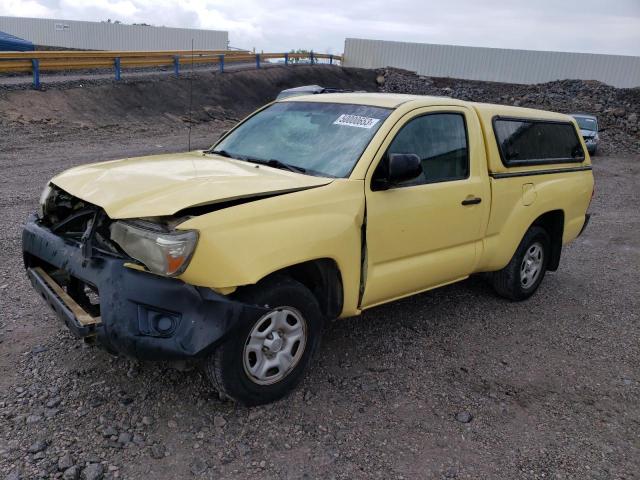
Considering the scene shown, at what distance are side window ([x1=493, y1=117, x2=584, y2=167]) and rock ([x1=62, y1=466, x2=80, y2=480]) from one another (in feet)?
12.4

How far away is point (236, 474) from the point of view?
2885 millimetres

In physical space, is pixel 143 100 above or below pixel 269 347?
above

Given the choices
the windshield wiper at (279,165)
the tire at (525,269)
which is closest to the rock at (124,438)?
the windshield wiper at (279,165)

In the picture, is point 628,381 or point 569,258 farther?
point 569,258

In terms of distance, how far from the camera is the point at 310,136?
4141mm

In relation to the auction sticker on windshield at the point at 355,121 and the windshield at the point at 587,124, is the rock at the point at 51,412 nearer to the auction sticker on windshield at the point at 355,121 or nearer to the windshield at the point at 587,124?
the auction sticker on windshield at the point at 355,121

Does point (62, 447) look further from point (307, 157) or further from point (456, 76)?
point (456, 76)

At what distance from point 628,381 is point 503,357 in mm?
869

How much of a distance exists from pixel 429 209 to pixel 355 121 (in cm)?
80

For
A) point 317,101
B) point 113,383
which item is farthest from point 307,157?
point 113,383

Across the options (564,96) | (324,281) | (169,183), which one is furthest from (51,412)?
(564,96)

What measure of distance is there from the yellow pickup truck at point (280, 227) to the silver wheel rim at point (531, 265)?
448 mm

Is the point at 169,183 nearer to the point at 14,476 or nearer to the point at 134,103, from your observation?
the point at 14,476

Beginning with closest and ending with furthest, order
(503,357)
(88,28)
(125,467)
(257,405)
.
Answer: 1. (125,467)
2. (257,405)
3. (503,357)
4. (88,28)
